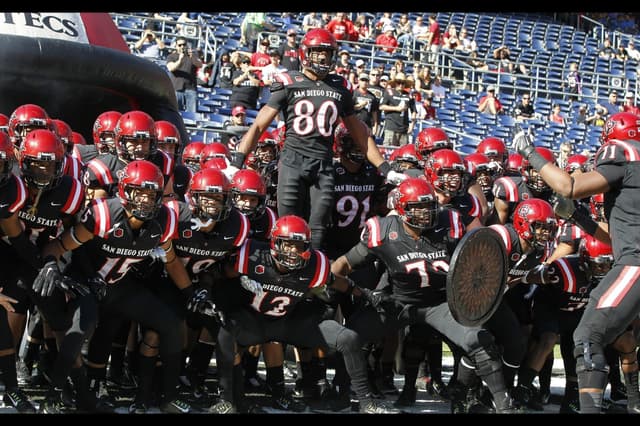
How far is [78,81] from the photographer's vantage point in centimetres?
811

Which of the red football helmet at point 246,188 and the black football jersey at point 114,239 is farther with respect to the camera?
the red football helmet at point 246,188

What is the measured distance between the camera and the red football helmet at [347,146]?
650cm

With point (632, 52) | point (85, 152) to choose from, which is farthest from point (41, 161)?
point (632, 52)

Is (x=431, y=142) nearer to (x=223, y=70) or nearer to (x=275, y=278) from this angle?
(x=275, y=278)

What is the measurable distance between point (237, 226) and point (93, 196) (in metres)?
1.02

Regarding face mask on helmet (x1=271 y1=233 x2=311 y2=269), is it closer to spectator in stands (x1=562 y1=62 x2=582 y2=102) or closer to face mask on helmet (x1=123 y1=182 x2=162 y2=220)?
face mask on helmet (x1=123 y1=182 x2=162 y2=220)

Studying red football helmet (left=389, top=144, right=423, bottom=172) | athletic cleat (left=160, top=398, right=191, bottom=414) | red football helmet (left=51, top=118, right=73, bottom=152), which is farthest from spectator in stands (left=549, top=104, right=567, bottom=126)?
athletic cleat (left=160, top=398, right=191, bottom=414)

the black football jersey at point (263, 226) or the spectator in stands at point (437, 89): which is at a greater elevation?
the black football jersey at point (263, 226)

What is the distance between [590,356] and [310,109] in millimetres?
2537

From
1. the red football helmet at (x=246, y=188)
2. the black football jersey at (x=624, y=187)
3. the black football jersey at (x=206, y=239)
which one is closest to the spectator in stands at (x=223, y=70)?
the red football helmet at (x=246, y=188)

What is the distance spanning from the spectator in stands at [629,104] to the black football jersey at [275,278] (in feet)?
41.1

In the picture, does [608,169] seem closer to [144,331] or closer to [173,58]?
[144,331]

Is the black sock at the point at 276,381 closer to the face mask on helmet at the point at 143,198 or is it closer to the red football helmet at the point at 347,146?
the face mask on helmet at the point at 143,198

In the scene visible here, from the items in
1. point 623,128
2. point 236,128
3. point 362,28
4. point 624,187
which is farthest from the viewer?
point 362,28
